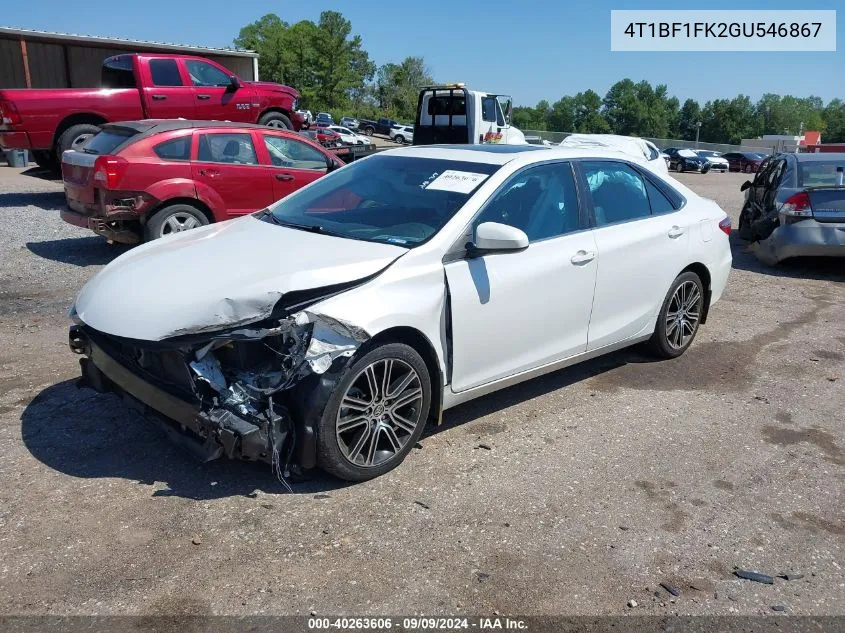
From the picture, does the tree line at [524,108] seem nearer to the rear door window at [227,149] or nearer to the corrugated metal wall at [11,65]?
the corrugated metal wall at [11,65]

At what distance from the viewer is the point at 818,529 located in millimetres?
3539

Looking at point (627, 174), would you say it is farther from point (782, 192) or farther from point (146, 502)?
point (782, 192)

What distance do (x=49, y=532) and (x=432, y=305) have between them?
2.06 meters

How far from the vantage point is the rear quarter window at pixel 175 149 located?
27.4 ft

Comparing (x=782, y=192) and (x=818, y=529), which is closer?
(x=818, y=529)

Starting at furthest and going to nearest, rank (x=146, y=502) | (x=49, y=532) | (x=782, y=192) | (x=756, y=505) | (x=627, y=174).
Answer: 1. (x=782, y=192)
2. (x=627, y=174)
3. (x=756, y=505)
4. (x=146, y=502)
5. (x=49, y=532)

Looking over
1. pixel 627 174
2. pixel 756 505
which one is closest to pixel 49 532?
pixel 756 505

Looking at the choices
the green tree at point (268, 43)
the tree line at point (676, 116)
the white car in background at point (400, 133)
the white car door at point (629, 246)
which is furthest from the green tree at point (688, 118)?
the white car door at point (629, 246)

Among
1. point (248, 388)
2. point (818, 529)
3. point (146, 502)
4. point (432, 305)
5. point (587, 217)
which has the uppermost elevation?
point (587, 217)

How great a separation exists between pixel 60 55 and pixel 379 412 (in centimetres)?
2260

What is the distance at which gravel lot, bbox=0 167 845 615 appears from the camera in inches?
116

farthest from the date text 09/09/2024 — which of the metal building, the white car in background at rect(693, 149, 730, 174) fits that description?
the white car in background at rect(693, 149, 730, 174)

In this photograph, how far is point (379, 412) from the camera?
12.2 feet

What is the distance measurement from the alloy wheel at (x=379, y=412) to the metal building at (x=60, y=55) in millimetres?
19966
